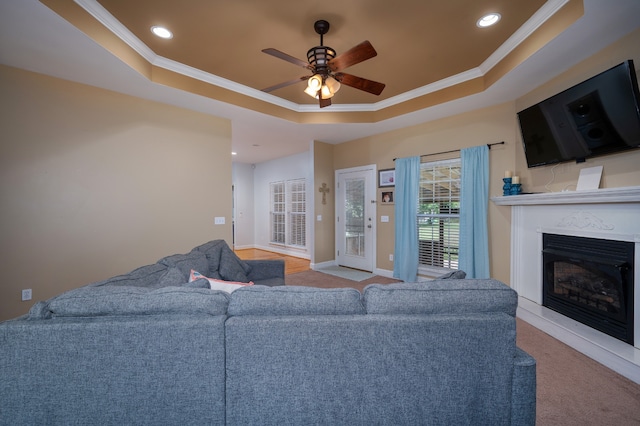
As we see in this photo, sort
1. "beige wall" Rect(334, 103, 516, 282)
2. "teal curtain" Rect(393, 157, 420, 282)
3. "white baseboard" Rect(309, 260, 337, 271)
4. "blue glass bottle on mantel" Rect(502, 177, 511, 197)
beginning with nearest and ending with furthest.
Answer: "blue glass bottle on mantel" Rect(502, 177, 511, 197) < "beige wall" Rect(334, 103, 516, 282) < "teal curtain" Rect(393, 157, 420, 282) < "white baseboard" Rect(309, 260, 337, 271)

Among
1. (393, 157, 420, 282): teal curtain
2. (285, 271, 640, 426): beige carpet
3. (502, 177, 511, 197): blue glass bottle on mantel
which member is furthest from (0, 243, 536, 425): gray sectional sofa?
(393, 157, 420, 282): teal curtain

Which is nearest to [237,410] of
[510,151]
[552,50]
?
[552,50]

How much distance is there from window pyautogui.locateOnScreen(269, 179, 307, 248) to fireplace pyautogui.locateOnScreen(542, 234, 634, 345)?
5.09 metres

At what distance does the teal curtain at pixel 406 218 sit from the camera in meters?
4.66

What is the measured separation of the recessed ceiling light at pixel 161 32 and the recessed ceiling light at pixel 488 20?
2.99m

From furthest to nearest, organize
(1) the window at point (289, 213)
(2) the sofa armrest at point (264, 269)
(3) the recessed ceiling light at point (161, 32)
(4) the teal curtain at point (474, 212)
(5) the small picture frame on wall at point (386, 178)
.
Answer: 1. (1) the window at point (289, 213)
2. (5) the small picture frame on wall at point (386, 178)
3. (4) the teal curtain at point (474, 212)
4. (2) the sofa armrest at point (264, 269)
5. (3) the recessed ceiling light at point (161, 32)

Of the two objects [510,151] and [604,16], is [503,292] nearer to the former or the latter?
[604,16]

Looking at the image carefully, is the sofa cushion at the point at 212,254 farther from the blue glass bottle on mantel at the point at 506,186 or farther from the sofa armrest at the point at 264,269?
the blue glass bottle on mantel at the point at 506,186

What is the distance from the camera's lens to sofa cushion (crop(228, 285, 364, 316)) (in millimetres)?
1290

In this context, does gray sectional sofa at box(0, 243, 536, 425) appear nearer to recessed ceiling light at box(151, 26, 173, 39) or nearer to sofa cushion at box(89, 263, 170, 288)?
sofa cushion at box(89, 263, 170, 288)

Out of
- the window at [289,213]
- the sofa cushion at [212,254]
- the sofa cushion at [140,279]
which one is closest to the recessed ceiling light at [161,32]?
the sofa cushion at [212,254]

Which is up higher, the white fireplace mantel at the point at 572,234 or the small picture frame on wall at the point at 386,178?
the small picture frame on wall at the point at 386,178

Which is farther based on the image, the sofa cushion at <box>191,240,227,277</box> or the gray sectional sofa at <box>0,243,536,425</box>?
the sofa cushion at <box>191,240,227,277</box>

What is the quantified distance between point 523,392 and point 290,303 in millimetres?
1128
